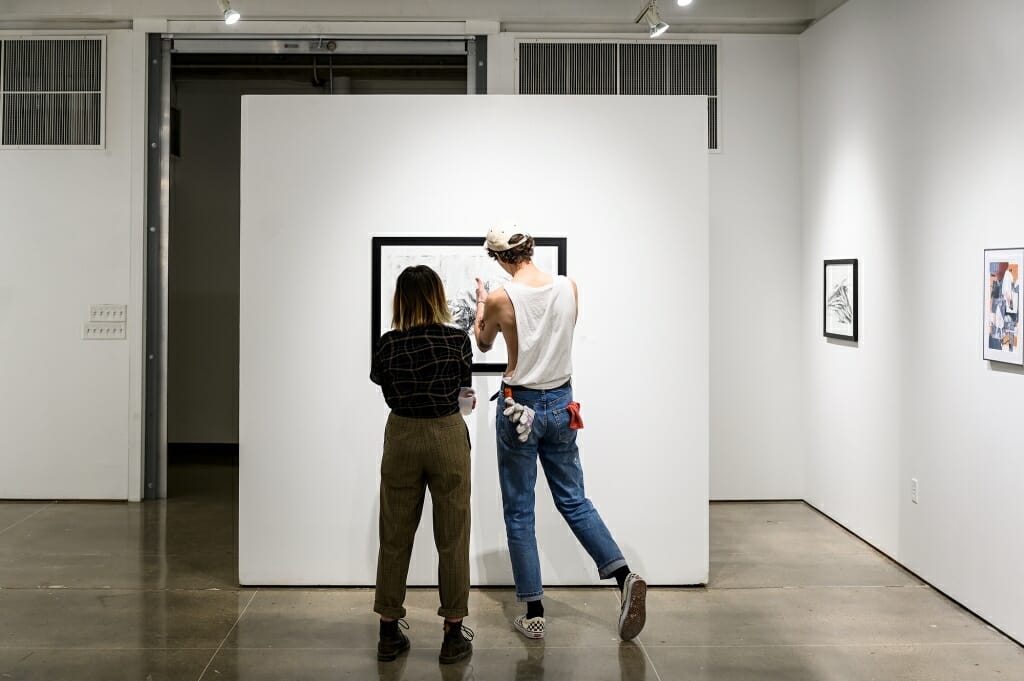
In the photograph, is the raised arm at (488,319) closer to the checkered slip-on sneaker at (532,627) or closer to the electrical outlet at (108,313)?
the checkered slip-on sneaker at (532,627)

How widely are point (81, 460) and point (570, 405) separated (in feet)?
13.6

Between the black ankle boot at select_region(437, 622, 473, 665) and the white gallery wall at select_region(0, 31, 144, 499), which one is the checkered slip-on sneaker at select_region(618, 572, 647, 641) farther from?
the white gallery wall at select_region(0, 31, 144, 499)

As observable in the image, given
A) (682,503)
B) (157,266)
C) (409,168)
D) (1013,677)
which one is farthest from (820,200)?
(157,266)

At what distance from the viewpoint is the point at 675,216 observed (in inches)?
176

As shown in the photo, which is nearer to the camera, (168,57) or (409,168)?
(409,168)

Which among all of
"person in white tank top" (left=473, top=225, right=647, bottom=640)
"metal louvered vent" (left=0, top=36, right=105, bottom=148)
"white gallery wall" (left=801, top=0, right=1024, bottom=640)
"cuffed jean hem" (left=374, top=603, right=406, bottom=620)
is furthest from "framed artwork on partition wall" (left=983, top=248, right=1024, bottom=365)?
"metal louvered vent" (left=0, top=36, right=105, bottom=148)

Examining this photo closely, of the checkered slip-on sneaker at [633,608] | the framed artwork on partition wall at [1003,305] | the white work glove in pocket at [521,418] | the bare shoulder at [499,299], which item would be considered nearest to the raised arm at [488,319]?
the bare shoulder at [499,299]

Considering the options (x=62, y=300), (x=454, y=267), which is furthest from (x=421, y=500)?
(x=62, y=300)

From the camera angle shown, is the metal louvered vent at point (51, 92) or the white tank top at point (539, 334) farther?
the metal louvered vent at point (51, 92)

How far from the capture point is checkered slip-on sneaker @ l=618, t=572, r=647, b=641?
3.70 m

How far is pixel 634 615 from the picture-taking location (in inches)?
147

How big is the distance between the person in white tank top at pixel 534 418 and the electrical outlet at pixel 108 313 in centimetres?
354

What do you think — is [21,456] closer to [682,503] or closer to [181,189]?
[181,189]

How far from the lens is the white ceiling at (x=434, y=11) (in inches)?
249
